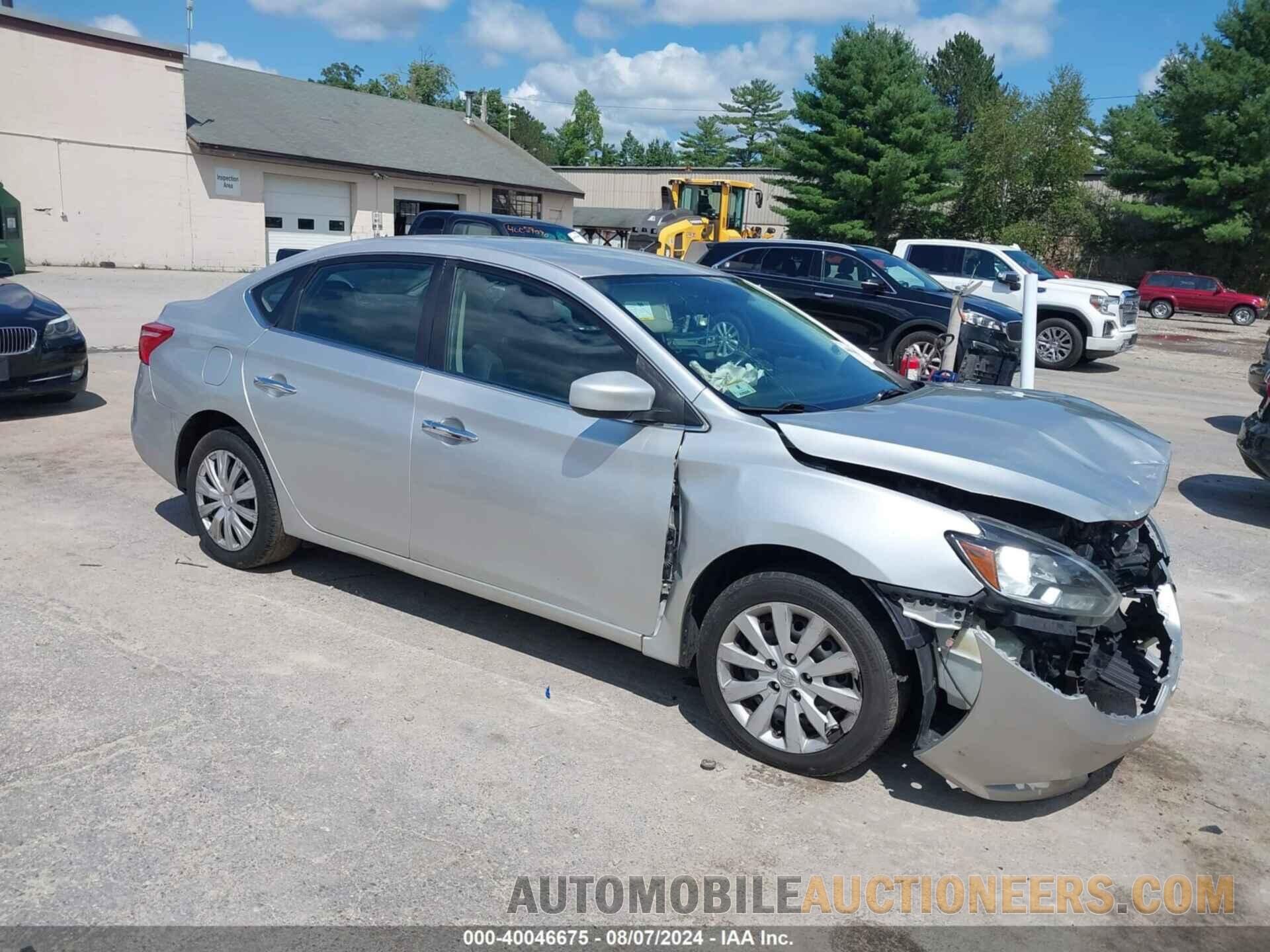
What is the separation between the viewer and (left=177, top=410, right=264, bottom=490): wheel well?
17.0ft

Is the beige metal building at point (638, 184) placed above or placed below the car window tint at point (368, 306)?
above

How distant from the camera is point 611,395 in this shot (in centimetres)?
369

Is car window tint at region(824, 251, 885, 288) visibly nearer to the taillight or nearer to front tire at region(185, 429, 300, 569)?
the taillight

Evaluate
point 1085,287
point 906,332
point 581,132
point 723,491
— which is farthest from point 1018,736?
point 581,132

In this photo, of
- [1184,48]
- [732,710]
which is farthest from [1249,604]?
[1184,48]

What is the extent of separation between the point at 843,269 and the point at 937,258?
5.88 metres

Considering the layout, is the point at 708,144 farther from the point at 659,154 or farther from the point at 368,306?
the point at 368,306

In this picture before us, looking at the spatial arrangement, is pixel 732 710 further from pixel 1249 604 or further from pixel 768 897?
pixel 1249 604

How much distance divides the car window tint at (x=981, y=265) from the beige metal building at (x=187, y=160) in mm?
21643

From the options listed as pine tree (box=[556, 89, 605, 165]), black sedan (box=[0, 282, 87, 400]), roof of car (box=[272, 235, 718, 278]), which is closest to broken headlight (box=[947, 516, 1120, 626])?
roof of car (box=[272, 235, 718, 278])

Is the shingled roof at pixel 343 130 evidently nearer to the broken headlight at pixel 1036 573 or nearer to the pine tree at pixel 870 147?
the pine tree at pixel 870 147

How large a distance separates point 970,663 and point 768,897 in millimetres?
961

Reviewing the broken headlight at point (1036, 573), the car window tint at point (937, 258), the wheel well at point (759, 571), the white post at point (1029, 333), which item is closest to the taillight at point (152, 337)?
the wheel well at point (759, 571)

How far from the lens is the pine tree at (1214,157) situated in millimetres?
36469
